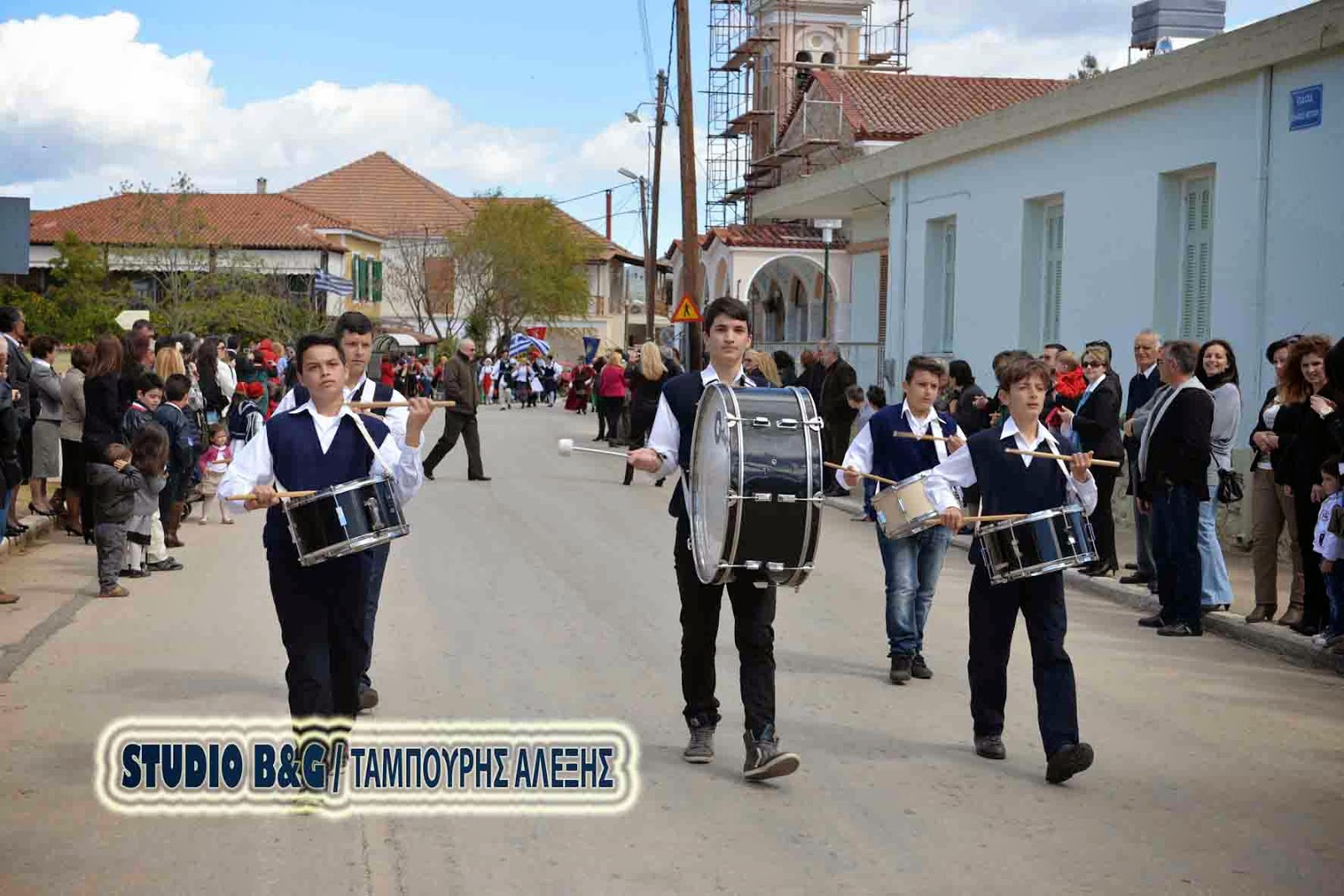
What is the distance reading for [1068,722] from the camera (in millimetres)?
6867

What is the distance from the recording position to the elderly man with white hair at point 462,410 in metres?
20.6

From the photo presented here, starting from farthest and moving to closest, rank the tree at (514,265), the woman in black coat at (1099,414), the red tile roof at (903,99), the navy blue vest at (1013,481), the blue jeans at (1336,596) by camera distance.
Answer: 1. the tree at (514,265)
2. the red tile roof at (903,99)
3. the woman in black coat at (1099,414)
4. the blue jeans at (1336,596)
5. the navy blue vest at (1013,481)

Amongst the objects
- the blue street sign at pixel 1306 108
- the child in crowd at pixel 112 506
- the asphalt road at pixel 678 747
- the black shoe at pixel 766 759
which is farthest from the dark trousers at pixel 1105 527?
the child in crowd at pixel 112 506

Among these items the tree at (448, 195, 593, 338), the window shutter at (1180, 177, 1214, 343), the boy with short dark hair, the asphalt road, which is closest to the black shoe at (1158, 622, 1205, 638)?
the asphalt road

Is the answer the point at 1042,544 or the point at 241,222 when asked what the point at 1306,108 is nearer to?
the point at 1042,544

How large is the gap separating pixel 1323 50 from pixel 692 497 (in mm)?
10573

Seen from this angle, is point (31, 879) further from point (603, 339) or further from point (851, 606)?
point (603, 339)

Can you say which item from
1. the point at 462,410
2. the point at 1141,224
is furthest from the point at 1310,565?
the point at 462,410

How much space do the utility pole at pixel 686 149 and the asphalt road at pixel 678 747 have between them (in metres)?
15.9

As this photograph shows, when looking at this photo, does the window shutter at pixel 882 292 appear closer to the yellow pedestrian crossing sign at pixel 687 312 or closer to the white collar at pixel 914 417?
the yellow pedestrian crossing sign at pixel 687 312

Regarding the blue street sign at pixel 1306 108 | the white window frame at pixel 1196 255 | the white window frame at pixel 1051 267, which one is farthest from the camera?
the white window frame at pixel 1051 267

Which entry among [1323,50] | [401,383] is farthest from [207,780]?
[401,383]

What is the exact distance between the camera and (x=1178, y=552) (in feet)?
34.9

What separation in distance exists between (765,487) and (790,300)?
3522 centimetres
